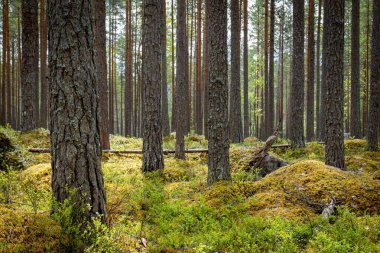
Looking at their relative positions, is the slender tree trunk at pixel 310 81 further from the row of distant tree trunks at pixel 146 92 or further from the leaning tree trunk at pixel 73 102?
the leaning tree trunk at pixel 73 102

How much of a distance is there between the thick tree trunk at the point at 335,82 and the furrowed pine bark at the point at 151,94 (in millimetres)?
4754

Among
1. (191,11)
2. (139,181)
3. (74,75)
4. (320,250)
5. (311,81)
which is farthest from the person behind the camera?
(191,11)

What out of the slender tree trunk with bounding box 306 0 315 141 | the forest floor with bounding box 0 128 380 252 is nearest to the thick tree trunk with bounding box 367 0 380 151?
the forest floor with bounding box 0 128 380 252

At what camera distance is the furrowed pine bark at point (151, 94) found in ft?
26.6

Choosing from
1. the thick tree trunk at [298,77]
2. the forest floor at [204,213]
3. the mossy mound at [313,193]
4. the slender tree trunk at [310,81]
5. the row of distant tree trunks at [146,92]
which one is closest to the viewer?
the forest floor at [204,213]

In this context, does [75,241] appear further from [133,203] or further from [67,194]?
[133,203]

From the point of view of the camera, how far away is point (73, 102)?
133 inches

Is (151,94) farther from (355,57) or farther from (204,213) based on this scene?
(355,57)

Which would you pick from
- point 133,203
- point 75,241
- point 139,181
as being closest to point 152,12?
point 139,181

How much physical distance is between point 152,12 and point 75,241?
6757mm

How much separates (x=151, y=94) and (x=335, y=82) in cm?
511

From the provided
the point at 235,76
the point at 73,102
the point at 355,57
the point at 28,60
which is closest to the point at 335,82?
the point at 73,102

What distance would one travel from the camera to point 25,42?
12.0 metres

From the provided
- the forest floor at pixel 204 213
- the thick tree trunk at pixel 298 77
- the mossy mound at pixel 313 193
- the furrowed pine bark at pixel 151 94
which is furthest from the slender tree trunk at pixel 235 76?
the mossy mound at pixel 313 193
